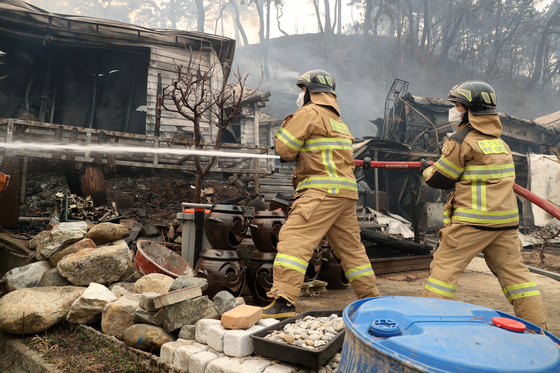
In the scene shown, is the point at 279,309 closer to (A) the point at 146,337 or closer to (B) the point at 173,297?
(B) the point at 173,297

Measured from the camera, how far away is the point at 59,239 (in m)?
4.34

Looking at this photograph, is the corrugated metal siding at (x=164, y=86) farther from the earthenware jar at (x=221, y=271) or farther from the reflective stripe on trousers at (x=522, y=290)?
the reflective stripe on trousers at (x=522, y=290)

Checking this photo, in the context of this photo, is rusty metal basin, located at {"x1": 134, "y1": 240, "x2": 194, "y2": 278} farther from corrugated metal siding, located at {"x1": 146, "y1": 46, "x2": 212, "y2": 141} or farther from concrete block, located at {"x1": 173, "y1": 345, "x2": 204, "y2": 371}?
corrugated metal siding, located at {"x1": 146, "y1": 46, "x2": 212, "y2": 141}

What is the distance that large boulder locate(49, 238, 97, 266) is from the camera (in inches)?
165

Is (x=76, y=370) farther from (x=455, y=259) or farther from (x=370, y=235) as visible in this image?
(x=370, y=235)

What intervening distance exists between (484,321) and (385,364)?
0.57 meters

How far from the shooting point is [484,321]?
153cm

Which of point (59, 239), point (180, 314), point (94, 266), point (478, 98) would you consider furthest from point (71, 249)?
point (478, 98)

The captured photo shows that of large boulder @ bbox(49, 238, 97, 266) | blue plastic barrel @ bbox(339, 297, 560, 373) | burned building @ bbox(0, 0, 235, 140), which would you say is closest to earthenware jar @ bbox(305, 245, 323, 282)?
large boulder @ bbox(49, 238, 97, 266)

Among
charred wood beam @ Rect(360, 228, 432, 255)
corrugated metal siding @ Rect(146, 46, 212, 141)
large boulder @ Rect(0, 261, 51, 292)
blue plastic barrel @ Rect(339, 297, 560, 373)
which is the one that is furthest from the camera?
corrugated metal siding @ Rect(146, 46, 212, 141)

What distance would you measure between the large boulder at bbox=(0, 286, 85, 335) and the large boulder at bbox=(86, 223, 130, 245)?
1130 mm

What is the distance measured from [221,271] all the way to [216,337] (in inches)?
45.6

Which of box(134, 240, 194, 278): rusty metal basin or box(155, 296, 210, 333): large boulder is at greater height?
box(134, 240, 194, 278): rusty metal basin

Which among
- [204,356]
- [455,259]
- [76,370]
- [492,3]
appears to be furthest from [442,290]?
[492,3]
